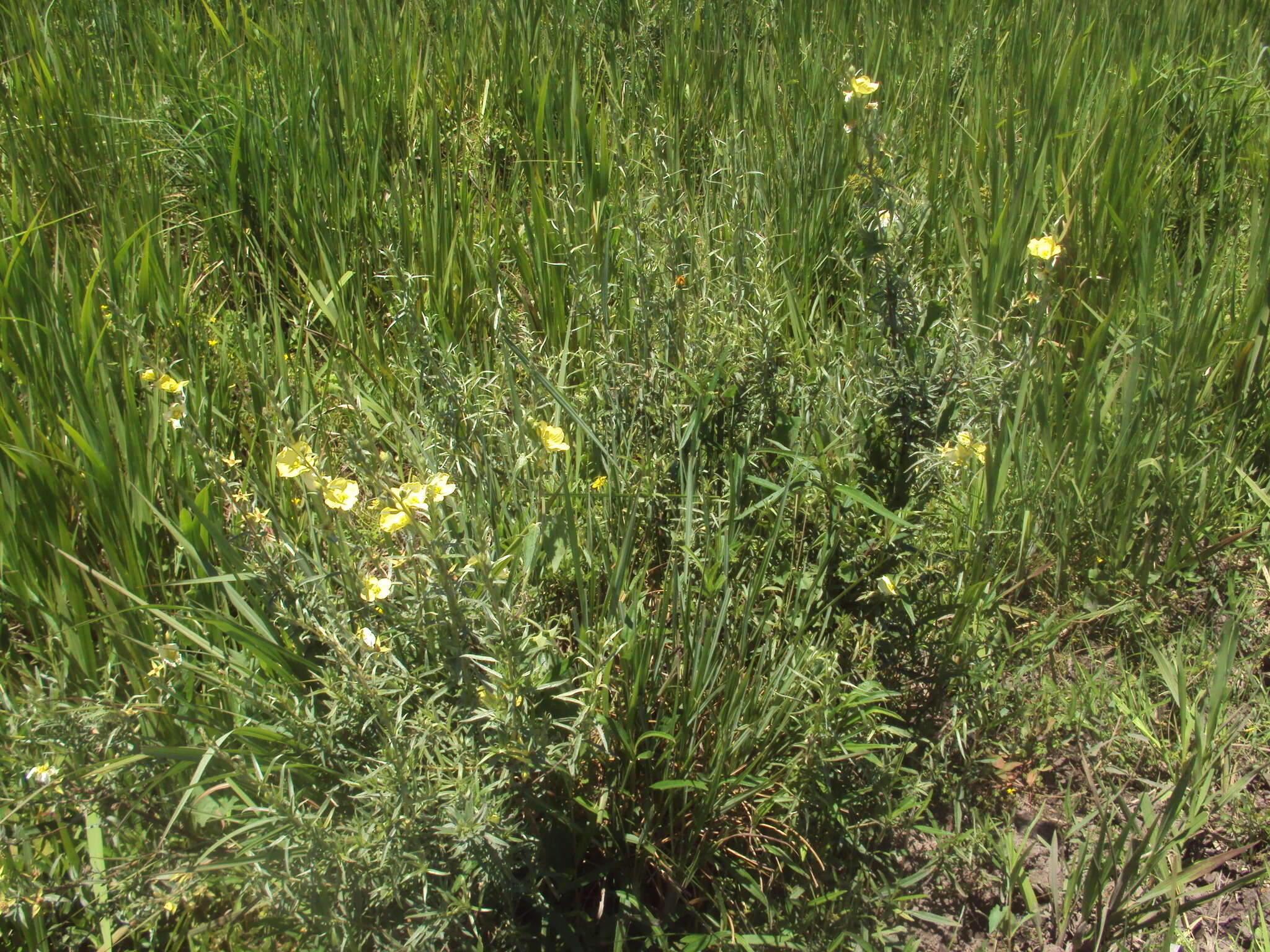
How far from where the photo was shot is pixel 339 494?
1365 millimetres

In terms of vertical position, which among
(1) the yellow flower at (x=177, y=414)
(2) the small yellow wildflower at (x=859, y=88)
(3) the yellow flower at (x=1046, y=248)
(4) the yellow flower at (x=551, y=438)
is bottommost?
(4) the yellow flower at (x=551, y=438)

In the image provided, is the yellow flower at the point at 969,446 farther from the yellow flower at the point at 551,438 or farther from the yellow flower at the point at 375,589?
the yellow flower at the point at 375,589

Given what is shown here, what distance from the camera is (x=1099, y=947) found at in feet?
5.02

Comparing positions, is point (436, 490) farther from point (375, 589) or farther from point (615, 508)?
point (615, 508)

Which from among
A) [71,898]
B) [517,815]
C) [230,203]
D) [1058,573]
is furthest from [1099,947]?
[230,203]

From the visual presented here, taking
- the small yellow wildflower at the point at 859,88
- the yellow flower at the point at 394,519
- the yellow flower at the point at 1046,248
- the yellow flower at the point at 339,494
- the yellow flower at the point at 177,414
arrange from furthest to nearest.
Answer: the small yellow wildflower at the point at 859,88, the yellow flower at the point at 1046,248, the yellow flower at the point at 177,414, the yellow flower at the point at 339,494, the yellow flower at the point at 394,519

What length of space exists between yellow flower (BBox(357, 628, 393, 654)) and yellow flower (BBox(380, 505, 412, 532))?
0.22 m

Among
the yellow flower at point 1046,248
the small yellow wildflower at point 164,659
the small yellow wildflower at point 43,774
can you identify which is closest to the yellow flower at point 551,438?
the small yellow wildflower at point 164,659

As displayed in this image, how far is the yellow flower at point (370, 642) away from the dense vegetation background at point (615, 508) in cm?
2

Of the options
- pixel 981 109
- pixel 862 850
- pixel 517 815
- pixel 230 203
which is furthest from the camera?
pixel 981 109

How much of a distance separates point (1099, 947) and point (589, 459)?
1.37 m

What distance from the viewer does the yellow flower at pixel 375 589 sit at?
1321 mm

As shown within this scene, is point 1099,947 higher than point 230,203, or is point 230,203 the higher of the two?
point 230,203

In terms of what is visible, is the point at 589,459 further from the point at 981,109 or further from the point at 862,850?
the point at 981,109
